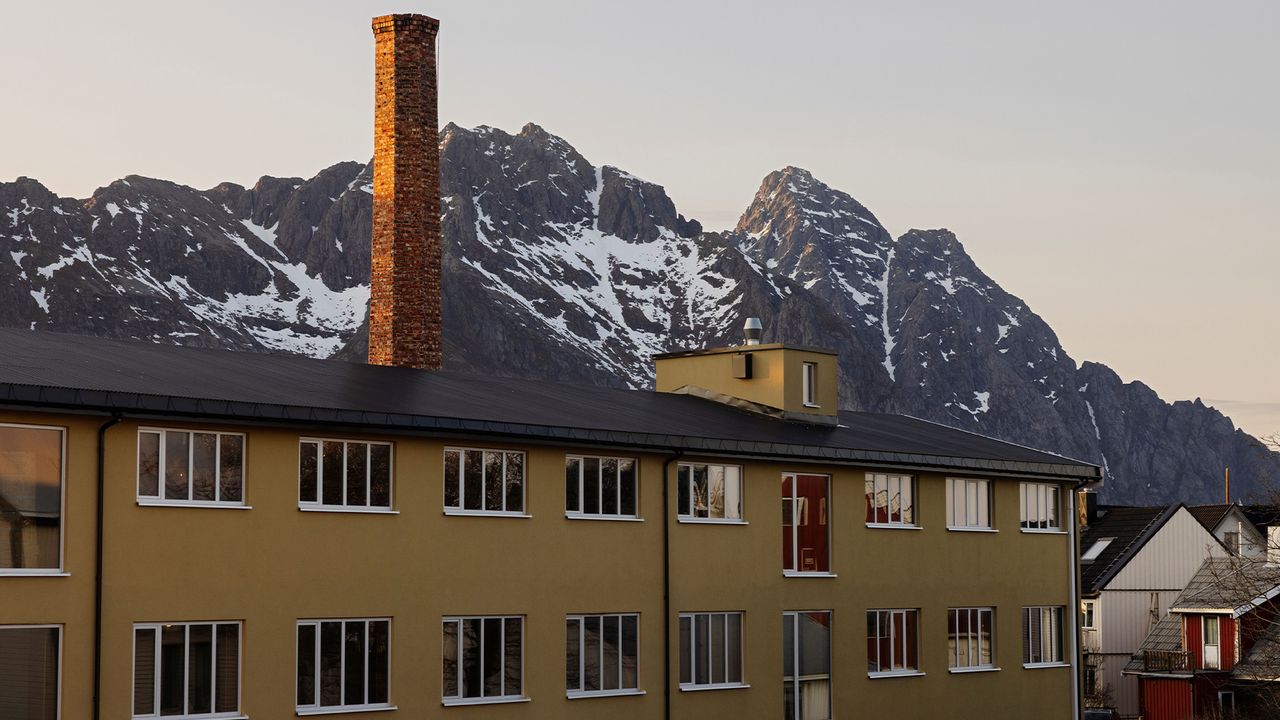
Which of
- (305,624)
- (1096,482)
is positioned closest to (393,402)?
(305,624)

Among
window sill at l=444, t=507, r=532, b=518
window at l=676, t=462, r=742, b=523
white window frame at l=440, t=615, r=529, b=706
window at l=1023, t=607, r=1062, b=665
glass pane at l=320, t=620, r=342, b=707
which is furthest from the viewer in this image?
window at l=1023, t=607, r=1062, b=665

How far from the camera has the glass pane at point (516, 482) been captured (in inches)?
1238

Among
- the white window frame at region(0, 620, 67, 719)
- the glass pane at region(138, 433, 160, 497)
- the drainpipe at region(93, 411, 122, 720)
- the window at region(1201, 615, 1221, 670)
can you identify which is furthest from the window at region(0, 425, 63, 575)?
the window at region(1201, 615, 1221, 670)

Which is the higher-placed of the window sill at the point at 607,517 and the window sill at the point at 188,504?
the window sill at the point at 188,504

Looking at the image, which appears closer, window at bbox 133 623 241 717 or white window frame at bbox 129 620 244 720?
white window frame at bbox 129 620 244 720

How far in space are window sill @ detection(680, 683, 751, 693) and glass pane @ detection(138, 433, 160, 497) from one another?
12214mm

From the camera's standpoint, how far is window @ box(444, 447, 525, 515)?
3056cm

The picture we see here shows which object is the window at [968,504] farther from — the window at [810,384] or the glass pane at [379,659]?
the glass pane at [379,659]

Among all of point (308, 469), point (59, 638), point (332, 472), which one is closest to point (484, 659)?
point (332, 472)

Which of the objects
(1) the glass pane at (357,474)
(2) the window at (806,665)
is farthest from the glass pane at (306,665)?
(2) the window at (806,665)

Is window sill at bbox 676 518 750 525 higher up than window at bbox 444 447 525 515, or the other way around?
window at bbox 444 447 525 515

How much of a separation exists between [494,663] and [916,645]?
Answer: 1251cm

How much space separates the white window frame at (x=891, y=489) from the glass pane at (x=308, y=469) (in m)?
14.5

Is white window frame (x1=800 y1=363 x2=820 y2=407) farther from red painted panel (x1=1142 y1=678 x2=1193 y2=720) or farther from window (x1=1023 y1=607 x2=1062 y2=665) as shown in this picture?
red painted panel (x1=1142 y1=678 x2=1193 y2=720)
